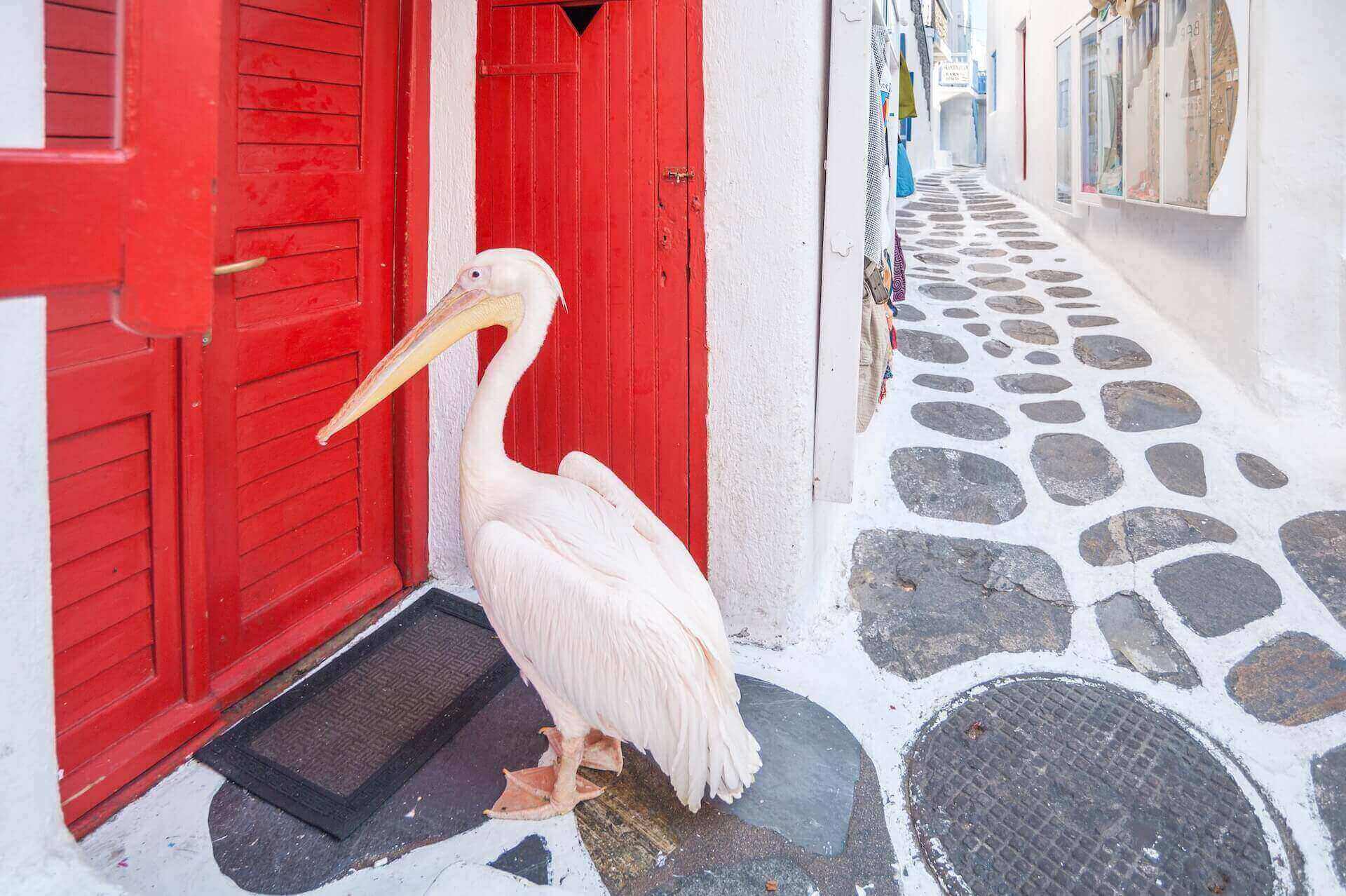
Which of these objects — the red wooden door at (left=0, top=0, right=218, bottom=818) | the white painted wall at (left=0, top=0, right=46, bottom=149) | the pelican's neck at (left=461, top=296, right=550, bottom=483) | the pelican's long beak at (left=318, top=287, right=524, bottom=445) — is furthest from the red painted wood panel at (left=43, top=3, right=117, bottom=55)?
the pelican's neck at (left=461, top=296, right=550, bottom=483)

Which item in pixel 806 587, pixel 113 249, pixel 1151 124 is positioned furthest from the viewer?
pixel 1151 124

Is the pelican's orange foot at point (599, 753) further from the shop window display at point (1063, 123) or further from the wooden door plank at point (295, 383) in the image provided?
the shop window display at point (1063, 123)

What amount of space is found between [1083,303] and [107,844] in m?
6.71

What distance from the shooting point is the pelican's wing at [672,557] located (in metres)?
2.18

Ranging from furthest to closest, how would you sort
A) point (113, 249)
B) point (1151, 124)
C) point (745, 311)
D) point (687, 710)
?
point (1151, 124) < point (745, 311) < point (687, 710) < point (113, 249)

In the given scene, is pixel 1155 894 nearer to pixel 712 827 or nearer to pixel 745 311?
pixel 712 827

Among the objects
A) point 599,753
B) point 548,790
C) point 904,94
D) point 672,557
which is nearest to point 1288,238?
point 904,94

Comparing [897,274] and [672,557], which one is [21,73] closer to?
[672,557]

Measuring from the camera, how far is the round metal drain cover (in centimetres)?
215

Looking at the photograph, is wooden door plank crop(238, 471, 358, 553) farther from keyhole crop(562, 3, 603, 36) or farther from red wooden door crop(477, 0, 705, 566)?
keyhole crop(562, 3, 603, 36)

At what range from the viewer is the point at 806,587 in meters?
3.20

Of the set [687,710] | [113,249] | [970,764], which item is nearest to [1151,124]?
[970,764]

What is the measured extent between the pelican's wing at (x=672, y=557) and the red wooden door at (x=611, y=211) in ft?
2.06

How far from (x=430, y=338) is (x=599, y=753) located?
1426 millimetres
